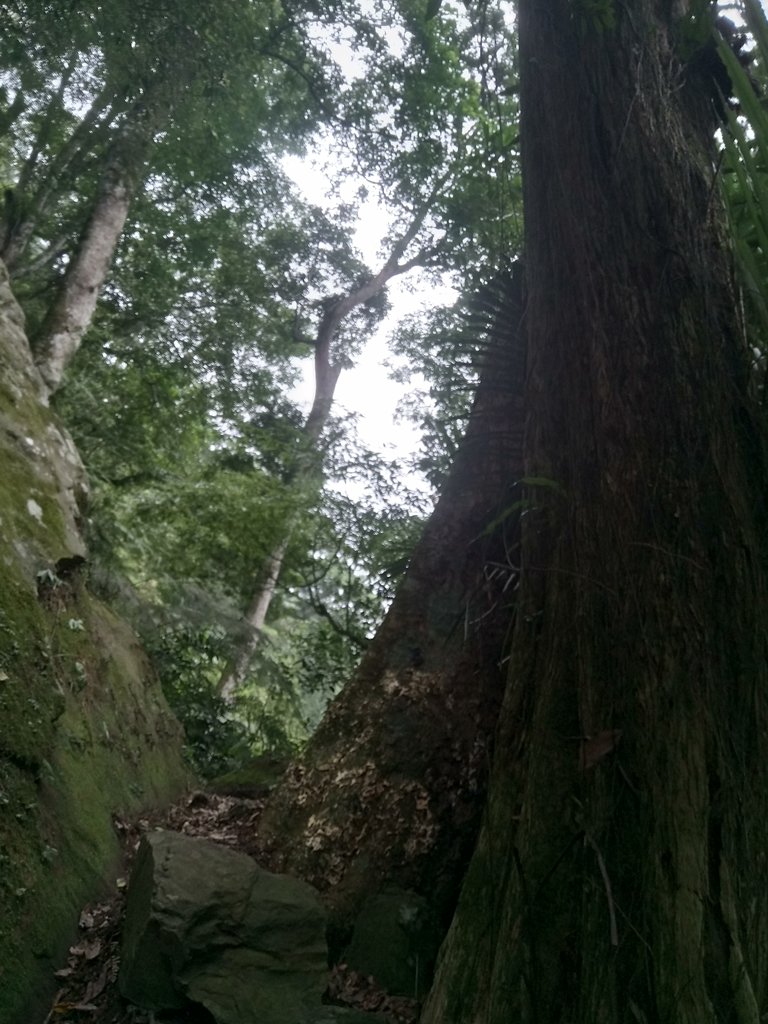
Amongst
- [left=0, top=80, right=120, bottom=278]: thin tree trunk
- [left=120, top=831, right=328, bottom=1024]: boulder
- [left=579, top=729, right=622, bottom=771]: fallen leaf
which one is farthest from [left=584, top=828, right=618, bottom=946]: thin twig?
[left=0, top=80, right=120, bottom=278]: thin tree trunk

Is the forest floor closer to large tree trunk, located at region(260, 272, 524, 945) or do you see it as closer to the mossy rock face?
the mossy rock face

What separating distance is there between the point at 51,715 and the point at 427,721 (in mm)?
1652

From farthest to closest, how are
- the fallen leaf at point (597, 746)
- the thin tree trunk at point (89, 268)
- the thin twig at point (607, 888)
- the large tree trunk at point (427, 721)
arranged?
the thin tree trunk at point (89, 268) < the large tree trunk at point (427, 721) < the fallen leaf at point (597, 746) < the thin twig at point (607, 888)

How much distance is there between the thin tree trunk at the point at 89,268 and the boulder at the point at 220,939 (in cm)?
459

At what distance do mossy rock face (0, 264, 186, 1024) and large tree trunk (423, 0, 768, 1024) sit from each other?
5.08 ft

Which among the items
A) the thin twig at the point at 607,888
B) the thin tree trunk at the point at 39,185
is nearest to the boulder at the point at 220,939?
the thin twig at the point at 607,888

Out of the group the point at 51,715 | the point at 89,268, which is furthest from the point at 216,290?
the point at 51,715

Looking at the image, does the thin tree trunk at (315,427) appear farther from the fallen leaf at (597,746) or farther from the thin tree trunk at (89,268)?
the fallen leaf at (597,746)

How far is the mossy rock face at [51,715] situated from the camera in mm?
2924

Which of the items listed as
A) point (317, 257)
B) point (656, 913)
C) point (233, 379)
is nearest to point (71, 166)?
point (233, 379)

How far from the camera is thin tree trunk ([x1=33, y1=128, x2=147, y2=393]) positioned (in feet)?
21.9

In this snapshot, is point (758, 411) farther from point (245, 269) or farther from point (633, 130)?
point (245, 269)

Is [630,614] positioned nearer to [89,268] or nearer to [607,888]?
[607,888]

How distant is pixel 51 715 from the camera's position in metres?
3.56
